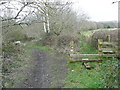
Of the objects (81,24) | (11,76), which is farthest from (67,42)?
(11,76)

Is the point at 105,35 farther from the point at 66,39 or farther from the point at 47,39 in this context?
the point at 47,39

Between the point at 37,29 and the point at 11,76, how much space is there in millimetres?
14021

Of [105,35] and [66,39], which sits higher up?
[105,35]

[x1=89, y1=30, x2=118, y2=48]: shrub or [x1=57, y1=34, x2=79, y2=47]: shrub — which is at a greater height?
[x1=89, y1=30, x2=118, y2=48]: shrub

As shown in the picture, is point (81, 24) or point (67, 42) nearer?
point (67, 42)

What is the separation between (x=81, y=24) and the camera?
54.6ft

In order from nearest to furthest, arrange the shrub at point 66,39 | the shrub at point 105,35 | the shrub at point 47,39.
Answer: the shrub at point 105,35
the shrub at point 66,39
the shrub at point 47,39

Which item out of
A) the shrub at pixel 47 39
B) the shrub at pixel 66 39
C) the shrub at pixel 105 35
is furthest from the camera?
the shrub at pixel 47 39

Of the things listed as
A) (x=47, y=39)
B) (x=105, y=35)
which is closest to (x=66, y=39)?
(x=47, y=39)

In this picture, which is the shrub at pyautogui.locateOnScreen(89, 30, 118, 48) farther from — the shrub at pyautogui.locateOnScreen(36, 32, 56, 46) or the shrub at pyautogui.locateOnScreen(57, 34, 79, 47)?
the shrub at pyautogui.locateOnScreen(36, 32, 56, 46)

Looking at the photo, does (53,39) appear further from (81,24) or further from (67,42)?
(81,24)

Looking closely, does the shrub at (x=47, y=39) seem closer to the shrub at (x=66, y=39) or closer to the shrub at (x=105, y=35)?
the shrub at (x=66, y=39)

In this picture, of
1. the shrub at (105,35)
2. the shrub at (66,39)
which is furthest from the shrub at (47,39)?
the shrub at (105,35)

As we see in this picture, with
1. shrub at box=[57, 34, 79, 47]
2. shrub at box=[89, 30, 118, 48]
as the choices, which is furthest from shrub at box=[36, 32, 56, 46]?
shrub at box=[89, 30, 118, 48]
